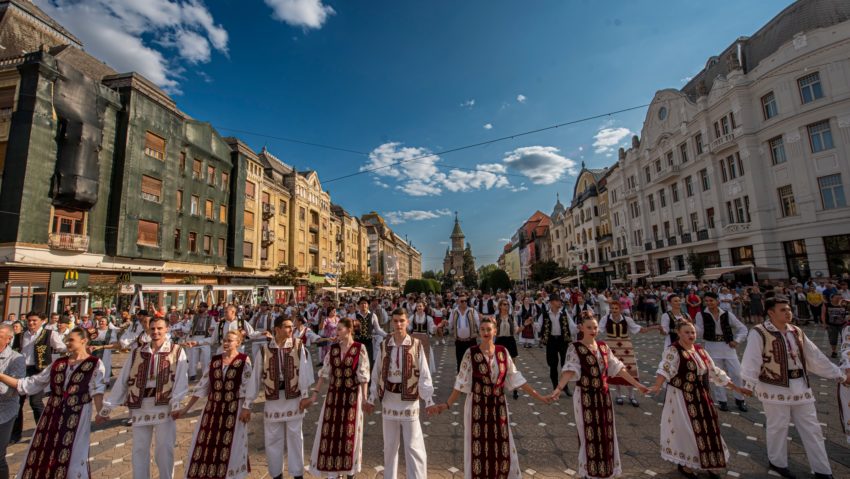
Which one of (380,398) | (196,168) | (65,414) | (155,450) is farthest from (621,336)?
(196,168)

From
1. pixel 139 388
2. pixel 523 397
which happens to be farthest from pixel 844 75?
pixel 139 388

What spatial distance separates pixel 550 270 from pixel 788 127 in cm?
2979

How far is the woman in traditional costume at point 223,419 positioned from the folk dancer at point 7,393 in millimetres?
1935

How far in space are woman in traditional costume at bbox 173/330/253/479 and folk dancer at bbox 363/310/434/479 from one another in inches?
61.7

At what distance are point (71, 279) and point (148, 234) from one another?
5699mm

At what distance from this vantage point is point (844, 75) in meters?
21.2

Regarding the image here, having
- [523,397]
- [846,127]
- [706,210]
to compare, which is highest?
[846,127]

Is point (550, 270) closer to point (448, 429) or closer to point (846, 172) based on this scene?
point (846, 172)

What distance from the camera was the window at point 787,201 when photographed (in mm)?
23344

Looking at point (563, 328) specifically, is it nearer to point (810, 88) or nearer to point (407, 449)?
point (407, 449)

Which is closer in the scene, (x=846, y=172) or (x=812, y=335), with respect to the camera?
(x=812, y=335)

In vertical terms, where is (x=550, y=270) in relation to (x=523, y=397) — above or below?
above

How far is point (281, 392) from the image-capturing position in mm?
4652

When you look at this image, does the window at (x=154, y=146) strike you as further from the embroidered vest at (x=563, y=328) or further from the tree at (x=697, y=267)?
the tree at (x=697, y=267)
